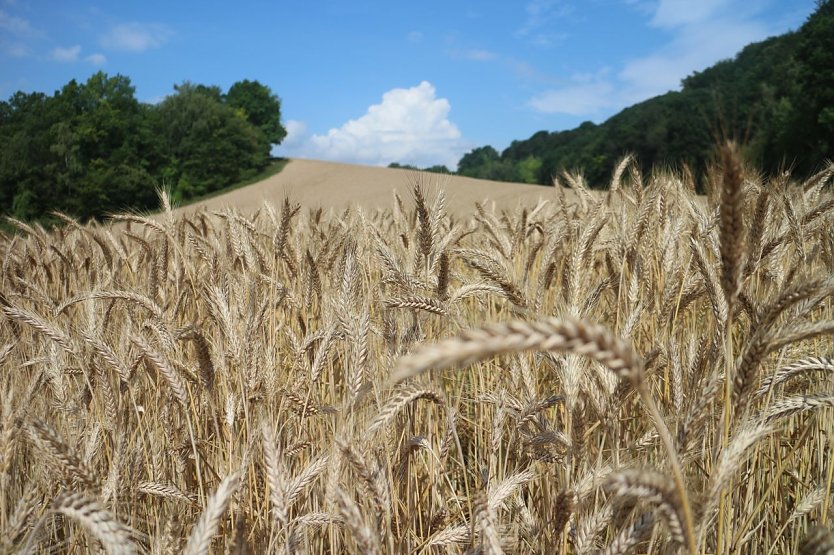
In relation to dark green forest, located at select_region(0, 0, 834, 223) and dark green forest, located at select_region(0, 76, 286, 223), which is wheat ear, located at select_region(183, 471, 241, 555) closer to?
dark green forest, located at select_region(0, 0, 834, 223)

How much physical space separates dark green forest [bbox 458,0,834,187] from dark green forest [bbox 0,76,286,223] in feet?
97.2

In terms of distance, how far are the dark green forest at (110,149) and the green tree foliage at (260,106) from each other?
1370 centimetres

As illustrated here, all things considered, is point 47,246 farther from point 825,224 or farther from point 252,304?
point 825,224

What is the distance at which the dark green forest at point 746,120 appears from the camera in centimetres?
1820

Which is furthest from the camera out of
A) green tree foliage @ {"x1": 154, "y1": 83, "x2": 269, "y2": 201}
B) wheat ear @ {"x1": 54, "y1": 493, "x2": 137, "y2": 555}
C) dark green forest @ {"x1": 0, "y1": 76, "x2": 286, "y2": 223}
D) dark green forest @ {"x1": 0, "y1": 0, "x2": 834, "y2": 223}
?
green tree foliage @ {"x1": 154, "y1": 83, "x2": 269, "y2": 201}

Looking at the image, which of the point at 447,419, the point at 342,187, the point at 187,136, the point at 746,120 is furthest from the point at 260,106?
the point at 447,419

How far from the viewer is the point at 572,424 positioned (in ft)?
Result: 4.70

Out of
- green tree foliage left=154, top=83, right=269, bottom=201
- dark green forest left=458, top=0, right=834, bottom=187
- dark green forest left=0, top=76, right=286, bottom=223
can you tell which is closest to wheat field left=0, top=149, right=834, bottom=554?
dark green forest left=458, top=0, right=834, bottom=187

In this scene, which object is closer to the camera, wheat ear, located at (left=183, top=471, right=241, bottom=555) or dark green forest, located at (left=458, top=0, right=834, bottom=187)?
wheat ear, located at (left=183, top=471, right=241, bottom=555)

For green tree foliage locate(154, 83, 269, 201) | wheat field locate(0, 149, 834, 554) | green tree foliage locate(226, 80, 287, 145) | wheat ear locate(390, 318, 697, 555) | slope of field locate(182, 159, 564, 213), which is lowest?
wheat field locate(0, 149, 834, 554)

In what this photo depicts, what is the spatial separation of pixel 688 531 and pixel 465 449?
230 cm

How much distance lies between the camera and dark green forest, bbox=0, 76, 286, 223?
124 ft

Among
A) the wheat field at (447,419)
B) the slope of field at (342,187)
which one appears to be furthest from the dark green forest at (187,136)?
the wheat field at (447,419)

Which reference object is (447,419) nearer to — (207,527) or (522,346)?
(207,527)
